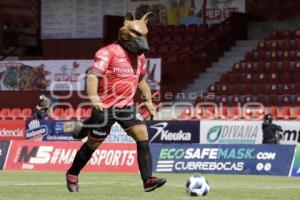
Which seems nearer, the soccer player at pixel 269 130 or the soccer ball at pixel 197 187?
the soccer ball at pixel 197 187

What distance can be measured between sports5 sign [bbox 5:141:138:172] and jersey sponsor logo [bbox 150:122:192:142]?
20.9ft

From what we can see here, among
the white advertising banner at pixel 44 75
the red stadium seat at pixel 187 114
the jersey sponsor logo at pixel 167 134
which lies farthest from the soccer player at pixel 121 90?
the white advertising banner at pixel 44 75

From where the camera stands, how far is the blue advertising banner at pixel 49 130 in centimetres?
3047

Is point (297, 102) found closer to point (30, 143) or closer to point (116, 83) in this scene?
point (30, 143)

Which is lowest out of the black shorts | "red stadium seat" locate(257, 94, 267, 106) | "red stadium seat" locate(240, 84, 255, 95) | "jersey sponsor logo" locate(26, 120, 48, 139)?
"jersey sponsor logo" locate(26, 120, 48, 139)

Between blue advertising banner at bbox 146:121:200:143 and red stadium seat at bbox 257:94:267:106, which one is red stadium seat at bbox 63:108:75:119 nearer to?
blue advertising banner at bbox 146:121:200:143

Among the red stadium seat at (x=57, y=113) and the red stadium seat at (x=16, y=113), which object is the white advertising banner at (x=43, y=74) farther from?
the red stadium seat at (x=16, y=113)

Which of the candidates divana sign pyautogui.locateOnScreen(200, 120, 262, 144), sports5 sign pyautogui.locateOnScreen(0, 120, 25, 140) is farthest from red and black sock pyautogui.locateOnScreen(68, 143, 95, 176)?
sports5 sign pyautogui.locateOnScreen(0, 120, 25, 140)

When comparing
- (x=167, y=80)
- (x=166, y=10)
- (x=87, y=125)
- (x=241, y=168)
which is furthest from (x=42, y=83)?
(x=87, y=125)

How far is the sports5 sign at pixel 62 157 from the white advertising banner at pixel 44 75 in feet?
32.1

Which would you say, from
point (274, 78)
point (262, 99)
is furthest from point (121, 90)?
point (274, 78)

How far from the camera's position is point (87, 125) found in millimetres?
11867

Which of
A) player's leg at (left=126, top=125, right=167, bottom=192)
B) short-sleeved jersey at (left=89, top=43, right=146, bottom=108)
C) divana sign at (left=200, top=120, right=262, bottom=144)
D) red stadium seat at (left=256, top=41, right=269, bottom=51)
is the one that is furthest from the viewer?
red stadium seat at (left=256, top=41, right=269, bottom=51)

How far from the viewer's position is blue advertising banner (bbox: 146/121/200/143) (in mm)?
28141
